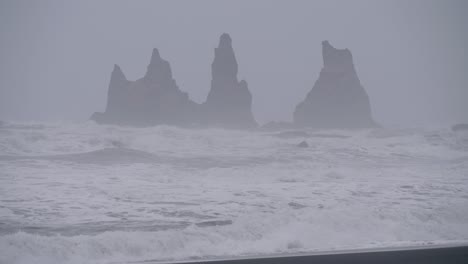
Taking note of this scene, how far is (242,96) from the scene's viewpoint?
35.7 metres

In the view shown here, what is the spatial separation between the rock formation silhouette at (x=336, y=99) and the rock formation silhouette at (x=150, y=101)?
33.6 feet

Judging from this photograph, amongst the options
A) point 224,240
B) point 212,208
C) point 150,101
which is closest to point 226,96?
point 150,101

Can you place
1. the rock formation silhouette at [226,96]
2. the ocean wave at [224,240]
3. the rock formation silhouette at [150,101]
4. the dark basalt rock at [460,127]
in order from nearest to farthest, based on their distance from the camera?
the ocean wave at [224,240] < the dark basalt rock at [460,127] < the rock formation silhouette at [150,101] < the rock formation silhouette at [226,96]

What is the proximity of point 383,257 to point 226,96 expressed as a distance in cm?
3414

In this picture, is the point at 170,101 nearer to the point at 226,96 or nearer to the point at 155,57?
the point at 155,57

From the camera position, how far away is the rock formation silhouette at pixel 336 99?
33.3 metres

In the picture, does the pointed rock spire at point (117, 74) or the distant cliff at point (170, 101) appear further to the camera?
the pointed rock spire at point (117, 74)

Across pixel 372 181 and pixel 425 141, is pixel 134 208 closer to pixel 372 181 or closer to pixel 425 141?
pixel 372 181

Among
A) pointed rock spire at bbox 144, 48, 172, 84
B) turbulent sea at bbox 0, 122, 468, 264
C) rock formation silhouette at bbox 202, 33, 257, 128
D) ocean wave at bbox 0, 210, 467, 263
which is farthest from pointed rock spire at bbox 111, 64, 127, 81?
ocean wave at bbox 0, 210, 467, 263

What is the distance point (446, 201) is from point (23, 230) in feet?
20.1

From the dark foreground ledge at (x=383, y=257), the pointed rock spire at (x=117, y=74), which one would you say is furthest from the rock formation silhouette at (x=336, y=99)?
the dark foreground ledge at (x=383, y=257)

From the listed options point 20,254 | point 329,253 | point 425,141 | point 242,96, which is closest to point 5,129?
point 20,254

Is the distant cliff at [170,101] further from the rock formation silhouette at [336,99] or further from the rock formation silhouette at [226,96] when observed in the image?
the rock formation silhouette at [336,99]

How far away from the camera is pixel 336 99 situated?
34656 millimetres
